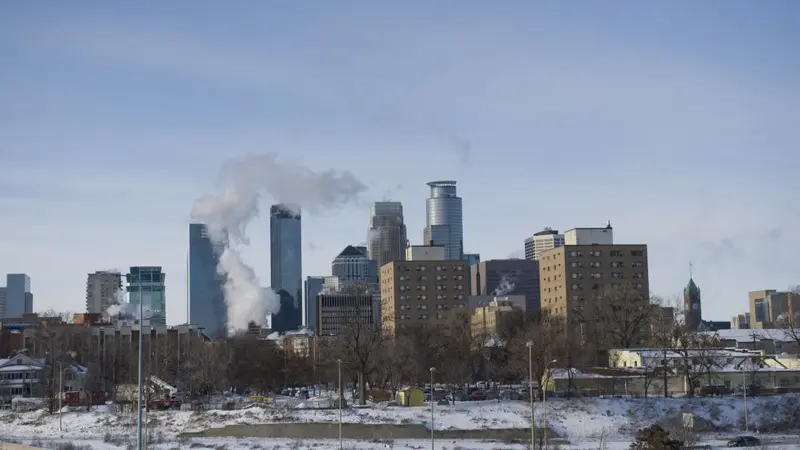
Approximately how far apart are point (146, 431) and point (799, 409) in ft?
190

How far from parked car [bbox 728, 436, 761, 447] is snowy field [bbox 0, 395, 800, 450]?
6564mm

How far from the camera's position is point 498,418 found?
89.4 metres

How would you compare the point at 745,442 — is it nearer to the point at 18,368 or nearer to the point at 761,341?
the point at 761,341

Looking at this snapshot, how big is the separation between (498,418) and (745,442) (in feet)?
70.6

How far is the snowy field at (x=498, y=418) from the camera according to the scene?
87.1 meters

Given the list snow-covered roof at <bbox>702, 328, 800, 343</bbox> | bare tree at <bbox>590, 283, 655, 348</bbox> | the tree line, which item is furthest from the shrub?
snow-covered roof at <bbox>702, 328, 800, 343</bbox>

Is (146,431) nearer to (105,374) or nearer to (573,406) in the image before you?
(573,406)

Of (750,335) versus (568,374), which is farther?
(750,335)

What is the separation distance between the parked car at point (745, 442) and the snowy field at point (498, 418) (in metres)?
6.56

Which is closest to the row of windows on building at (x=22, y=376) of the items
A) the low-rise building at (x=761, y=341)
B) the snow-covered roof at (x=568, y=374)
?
the snow-covered roof at (x=568, y=374)

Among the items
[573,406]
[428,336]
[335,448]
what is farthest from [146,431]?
[428,336]

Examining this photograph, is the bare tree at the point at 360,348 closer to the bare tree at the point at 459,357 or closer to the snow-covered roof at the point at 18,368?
the bare tree at the point at 459,357

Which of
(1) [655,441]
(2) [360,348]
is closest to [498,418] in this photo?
(2) [360,348]

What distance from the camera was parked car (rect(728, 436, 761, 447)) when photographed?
246 feet
